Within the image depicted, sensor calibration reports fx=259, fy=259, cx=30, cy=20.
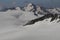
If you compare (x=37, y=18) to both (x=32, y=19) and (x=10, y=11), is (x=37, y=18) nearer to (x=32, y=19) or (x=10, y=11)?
(x=32, y=19)

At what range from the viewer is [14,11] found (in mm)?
4840

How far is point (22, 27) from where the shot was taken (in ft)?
15.7

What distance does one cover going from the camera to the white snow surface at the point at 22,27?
14.9ft

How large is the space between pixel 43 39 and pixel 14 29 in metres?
0.66

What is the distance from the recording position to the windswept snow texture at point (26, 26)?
182 inches

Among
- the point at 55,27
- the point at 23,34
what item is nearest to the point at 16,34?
the point at 23,34

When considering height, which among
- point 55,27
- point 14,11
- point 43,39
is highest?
point 14,11

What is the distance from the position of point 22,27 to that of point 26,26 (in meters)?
0.08

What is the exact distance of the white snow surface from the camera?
4.55m

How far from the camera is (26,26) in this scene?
15.8ft

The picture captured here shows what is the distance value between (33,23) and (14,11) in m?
0.42

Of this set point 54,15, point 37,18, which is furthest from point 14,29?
point 54,15

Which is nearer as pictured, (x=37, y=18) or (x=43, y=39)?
(x=43, y=39)

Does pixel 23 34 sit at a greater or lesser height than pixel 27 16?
lesser
